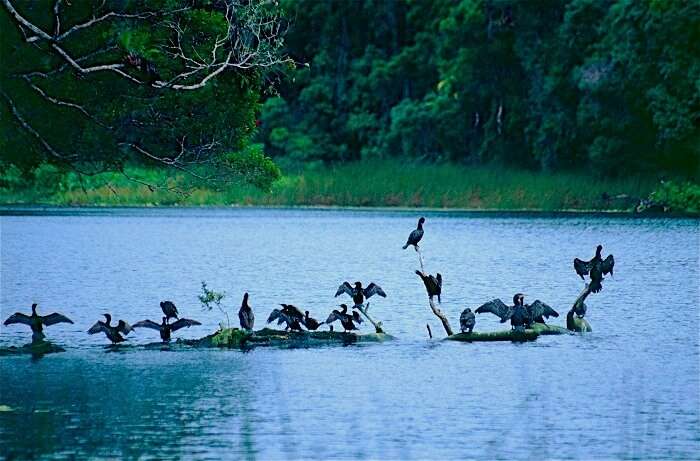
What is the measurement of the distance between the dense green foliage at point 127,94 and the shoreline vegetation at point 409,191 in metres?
34.0

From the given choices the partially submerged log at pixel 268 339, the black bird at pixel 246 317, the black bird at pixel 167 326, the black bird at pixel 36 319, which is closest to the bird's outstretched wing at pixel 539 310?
the partially submerged log at pixel 268 339

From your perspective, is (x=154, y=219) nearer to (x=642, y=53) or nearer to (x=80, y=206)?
(x=80, y=206)

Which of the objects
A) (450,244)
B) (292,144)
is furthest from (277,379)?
(292,144)

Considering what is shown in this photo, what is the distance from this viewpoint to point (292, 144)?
267ft

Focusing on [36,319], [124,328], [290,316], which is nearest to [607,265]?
[290,316]

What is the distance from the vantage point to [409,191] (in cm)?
6994

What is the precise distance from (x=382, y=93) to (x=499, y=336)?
5521cm

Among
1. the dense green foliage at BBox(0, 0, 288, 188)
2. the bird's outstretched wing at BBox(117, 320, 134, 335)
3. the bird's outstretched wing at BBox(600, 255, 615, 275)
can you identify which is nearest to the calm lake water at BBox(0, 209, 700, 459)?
the bird's outstretched wing at BBox(117, 320, 134, 335)

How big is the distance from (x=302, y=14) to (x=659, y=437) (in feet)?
211

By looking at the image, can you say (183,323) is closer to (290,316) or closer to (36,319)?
(290,316)

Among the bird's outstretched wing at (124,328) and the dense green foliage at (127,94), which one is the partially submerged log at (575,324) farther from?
the bird's outstretched wing at (124,328)

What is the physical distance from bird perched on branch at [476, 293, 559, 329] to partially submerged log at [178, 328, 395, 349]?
7.54ft

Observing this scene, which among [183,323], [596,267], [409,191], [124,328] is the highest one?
[409,191]

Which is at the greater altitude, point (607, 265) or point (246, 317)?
point (607, 265)
